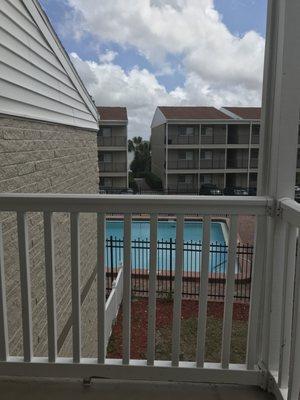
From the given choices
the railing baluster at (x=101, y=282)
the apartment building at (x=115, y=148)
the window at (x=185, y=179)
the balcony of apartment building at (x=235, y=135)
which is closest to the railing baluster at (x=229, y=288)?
the railing baluster at (x=101, y=282)

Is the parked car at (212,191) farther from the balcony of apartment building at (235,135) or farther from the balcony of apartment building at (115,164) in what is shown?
the balcony of apartment building at (115,164)

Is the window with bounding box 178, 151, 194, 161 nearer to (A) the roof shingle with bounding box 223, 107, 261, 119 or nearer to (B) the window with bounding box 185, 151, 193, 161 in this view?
(B) the window with bounding box 185, 151, 193, 161

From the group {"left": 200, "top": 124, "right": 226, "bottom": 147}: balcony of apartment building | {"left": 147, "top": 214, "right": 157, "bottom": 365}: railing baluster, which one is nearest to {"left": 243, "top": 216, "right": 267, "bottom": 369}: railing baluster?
{"left": 147, "top": 214, "right": 157, "bottom": 365}: railing baluster

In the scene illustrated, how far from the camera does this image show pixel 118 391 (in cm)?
173

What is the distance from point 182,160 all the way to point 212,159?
327 mm

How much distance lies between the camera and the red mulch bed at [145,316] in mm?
6175

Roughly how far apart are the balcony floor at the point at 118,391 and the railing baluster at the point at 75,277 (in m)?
0.15

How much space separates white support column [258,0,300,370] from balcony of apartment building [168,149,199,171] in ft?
6.10

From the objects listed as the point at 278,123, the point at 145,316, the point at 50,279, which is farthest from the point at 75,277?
the point at 145,316

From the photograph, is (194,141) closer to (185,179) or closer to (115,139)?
(115,139)

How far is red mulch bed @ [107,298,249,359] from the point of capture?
6175mm

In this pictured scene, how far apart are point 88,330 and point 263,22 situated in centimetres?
418

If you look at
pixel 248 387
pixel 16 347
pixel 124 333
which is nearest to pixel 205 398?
pixel 248 387

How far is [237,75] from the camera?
2.21 metres
